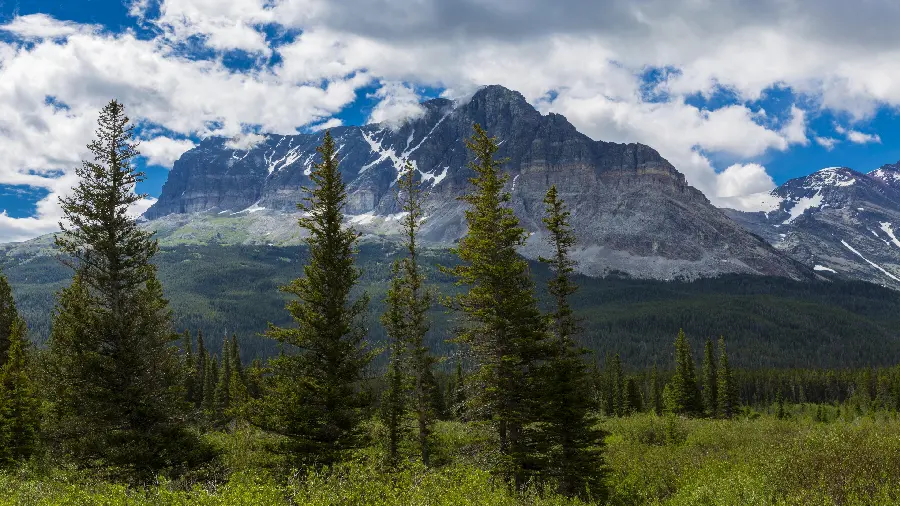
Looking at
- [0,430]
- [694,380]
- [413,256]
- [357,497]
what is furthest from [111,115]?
[694,380]

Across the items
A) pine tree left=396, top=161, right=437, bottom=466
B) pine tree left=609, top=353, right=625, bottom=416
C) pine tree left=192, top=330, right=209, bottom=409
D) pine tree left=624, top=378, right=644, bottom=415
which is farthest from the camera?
pine tree left=609, top=353, right=625, bottom=416

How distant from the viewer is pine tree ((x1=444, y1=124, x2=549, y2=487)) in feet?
72.9

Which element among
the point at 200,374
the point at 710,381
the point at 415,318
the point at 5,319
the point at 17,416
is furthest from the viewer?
the point at 200,374

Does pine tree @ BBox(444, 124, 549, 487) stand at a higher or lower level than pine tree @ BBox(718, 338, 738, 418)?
higher

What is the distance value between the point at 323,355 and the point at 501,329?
25.6ft

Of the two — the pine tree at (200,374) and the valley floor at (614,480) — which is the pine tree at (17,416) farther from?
the pine tree at (200,374)

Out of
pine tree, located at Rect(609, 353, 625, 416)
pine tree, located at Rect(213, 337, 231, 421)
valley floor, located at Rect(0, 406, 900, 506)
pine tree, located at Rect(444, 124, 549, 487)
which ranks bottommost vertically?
pine tree, located at Rect(609, 353, 625, 416)

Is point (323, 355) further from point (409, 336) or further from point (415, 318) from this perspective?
point (415, 318)

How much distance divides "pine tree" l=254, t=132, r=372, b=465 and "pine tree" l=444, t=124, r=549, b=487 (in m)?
4.95

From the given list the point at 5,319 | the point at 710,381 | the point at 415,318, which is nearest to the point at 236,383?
the point at 5,319

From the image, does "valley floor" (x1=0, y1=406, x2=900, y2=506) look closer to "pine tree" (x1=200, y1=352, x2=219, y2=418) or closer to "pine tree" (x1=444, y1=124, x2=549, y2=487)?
"pine tree" (x1=444, y1=124, x2=549, y2=487)

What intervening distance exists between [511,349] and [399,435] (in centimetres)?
1349

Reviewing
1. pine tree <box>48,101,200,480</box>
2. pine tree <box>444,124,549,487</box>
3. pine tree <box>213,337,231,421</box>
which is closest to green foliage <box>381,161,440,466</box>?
pine tree <box>444,124,549,487</box>

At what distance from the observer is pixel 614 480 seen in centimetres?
2714
